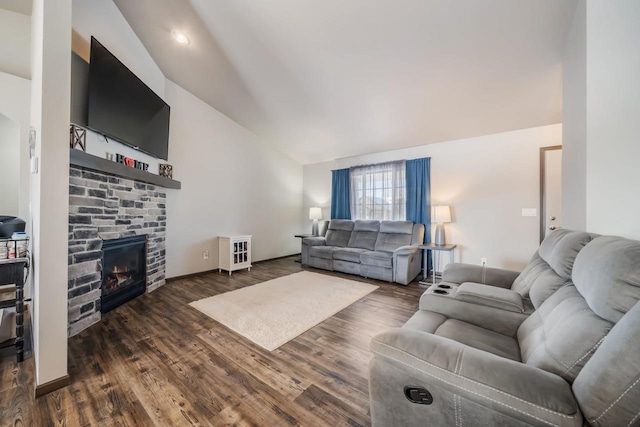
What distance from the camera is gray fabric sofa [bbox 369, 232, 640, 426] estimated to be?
2.06ft

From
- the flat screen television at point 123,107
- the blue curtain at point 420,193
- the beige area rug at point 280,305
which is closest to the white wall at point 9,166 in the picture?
the flat screen television at point 123,107

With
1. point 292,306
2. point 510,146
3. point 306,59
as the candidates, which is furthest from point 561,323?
point 510,146

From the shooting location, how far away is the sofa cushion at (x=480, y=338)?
1169 mm

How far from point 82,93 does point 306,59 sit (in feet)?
7.78

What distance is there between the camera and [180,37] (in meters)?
2.89

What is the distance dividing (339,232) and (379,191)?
1230 mm

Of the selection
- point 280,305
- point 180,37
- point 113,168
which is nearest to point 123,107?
point 113,168

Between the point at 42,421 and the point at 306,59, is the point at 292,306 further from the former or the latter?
the point at 306,59

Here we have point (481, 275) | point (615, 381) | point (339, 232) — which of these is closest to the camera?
point (615, 381)

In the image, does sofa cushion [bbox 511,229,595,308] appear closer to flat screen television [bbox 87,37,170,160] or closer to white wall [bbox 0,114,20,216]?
flat screen television [bbox 87,37,170,160]

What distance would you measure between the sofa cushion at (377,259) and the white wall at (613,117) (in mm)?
2354

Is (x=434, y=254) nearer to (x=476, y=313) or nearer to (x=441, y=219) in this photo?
(x=441, y=219)

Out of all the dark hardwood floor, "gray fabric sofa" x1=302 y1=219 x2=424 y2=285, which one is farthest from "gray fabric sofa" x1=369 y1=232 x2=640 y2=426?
"gray fabric sofa" x1=302 y1=219 x2=424 y2=285

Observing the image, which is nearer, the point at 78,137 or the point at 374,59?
the point at 78,137
